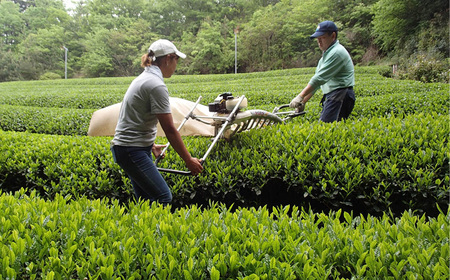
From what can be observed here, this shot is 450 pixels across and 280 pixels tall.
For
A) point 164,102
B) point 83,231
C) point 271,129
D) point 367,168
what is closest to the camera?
point 83,231

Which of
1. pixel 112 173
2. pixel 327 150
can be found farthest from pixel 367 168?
pixel 112 173

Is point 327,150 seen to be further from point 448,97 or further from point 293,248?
point 448,97

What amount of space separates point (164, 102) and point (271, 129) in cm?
190

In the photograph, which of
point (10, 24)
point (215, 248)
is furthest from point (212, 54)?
point (10, 24)

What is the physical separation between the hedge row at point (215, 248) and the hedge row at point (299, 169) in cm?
108

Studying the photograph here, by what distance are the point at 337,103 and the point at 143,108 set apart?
286 cm

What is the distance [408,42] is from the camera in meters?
22.4

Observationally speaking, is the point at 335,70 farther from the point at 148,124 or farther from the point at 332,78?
the point at 148,124

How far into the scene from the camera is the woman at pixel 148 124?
Answer: 243 centimetres

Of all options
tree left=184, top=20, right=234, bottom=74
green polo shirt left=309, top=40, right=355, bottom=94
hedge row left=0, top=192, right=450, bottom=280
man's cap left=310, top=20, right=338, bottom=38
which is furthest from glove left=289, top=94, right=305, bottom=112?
tree left=184, top=20, right=234, bottom=74

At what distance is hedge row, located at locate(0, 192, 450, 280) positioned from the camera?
4.50 feet

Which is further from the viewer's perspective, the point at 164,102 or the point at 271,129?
the point at 271,129

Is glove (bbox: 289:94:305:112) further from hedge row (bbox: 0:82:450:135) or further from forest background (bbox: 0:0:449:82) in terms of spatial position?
forest background (bbox: 0:0:449:82)

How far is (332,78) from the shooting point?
4168 millimetres
